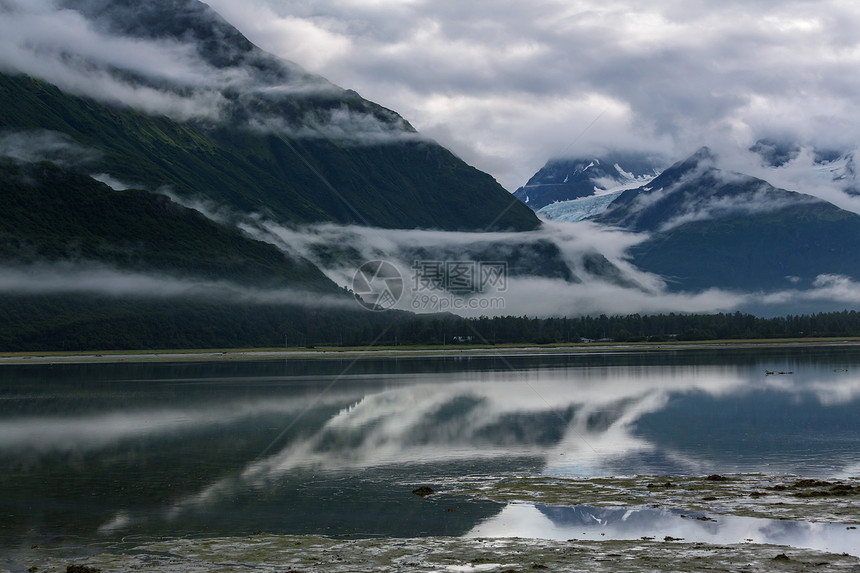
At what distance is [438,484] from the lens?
4106cm

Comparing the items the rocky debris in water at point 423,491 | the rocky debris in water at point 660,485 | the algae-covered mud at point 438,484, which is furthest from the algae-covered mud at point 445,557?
the rocky debris in water at point 660,485

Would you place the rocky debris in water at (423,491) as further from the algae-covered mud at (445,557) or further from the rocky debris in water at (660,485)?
the rocky debris in water at (660,485)

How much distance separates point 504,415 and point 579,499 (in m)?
34.5

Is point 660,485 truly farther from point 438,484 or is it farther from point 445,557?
point 445,557

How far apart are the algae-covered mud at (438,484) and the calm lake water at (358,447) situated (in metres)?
0.21

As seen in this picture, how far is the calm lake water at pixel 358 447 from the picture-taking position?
35.0 metres

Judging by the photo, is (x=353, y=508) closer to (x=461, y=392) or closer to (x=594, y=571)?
(x=594, y=571)

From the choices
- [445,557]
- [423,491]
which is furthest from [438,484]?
[445,557]

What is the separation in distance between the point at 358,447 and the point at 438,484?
45.5 feet

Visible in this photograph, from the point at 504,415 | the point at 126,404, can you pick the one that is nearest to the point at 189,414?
the point at 126,404

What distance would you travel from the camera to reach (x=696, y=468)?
4409cm

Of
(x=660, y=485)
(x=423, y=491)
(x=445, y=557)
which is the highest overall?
(x=660, y=485)

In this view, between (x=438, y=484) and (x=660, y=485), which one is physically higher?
(x=660, y=485)

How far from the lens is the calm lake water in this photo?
3497 cm
